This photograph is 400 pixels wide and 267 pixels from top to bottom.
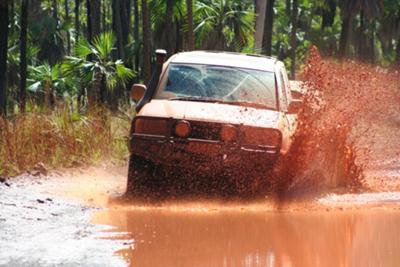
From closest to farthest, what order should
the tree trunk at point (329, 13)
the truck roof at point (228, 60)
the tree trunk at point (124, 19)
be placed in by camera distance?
the truck roof at point (228, 60), the tree trunk at point (124, 19), the tree trunk at point (329, 13)

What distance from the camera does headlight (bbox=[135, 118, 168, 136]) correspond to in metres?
9.30

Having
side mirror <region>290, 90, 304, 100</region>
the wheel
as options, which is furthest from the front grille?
side mirror <region>290, 90, 304, 100</region>

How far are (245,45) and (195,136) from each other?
1869 cm

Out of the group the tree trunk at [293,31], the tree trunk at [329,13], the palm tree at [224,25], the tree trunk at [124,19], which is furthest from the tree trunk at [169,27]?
the tree trunk at [329,13]

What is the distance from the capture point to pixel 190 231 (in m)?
7.62

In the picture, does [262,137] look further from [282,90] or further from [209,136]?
[282,90]

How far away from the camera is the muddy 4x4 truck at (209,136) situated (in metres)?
9.17

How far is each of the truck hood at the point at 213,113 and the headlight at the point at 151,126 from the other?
0.26ft

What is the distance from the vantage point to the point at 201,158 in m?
9.18

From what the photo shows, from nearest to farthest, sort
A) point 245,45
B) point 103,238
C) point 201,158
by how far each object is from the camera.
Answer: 1. point 103,238
2. point 201,158
3. point 245,45

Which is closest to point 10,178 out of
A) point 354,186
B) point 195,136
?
point 195,136

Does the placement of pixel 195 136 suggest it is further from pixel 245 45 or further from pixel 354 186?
pixel 245 45

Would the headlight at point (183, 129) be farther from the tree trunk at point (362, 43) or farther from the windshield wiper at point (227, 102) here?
the tree trunk at point (362, 43)

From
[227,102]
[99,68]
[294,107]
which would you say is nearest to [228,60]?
[227,102]
